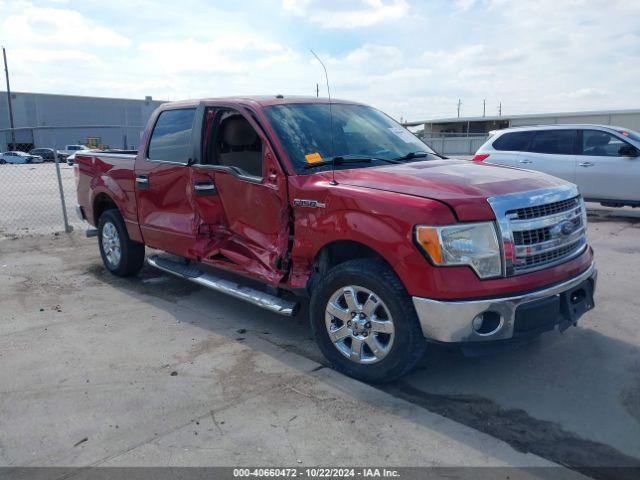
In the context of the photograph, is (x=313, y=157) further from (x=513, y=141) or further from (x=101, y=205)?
(x=513, y=141)

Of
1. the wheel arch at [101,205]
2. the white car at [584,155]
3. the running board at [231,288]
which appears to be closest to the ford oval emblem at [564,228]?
the running board at [231,288]

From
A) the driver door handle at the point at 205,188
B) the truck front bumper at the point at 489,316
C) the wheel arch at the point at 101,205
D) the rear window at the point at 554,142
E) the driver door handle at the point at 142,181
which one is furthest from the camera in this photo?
the rear window at the point at 554,142

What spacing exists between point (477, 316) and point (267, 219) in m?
1.94

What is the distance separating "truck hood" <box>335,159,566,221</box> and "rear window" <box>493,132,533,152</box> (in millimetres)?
6978

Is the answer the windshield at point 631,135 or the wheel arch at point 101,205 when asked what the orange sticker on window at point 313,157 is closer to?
the wheel arch at point 101,205

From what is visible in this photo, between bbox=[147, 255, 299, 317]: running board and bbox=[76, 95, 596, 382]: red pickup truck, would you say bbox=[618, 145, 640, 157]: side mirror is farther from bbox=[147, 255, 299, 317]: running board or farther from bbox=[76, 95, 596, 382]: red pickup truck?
bbox=[147, 255, 299, 317]: running board

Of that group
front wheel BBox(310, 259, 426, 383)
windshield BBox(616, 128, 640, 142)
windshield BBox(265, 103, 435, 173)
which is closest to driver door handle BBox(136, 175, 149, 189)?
windshield BBox(265, 103, 435, 173)

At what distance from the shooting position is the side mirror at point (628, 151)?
Answer: 1003cm

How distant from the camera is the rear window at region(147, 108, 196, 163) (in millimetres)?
5492

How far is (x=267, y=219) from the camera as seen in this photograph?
15.1ft

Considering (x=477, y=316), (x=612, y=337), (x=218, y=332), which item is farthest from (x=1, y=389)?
(x=612, y=337)

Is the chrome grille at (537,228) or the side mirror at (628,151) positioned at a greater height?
the side mirror at (628,151)

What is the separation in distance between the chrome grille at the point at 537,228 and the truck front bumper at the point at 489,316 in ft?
0.68

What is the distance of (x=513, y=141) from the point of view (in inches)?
438
